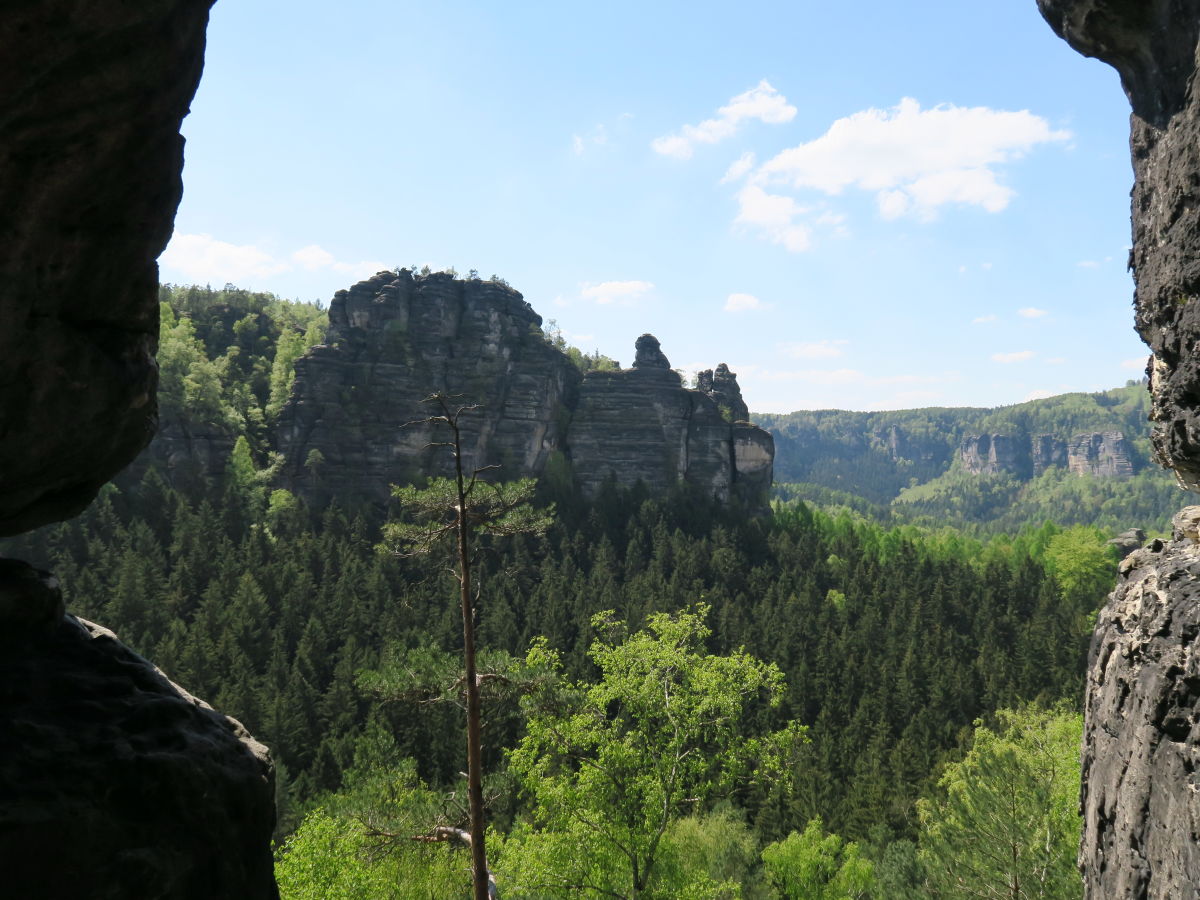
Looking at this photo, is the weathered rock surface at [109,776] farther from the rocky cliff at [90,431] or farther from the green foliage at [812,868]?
the green foliage at [812,868]

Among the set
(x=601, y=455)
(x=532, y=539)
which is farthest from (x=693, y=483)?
(x=532, y=539)

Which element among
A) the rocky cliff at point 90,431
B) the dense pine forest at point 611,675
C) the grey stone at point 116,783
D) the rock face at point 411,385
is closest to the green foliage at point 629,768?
the dense pine forest at point 611,675

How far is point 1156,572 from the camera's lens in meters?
5.86

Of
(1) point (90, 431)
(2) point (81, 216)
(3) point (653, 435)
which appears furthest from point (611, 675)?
(3) point (653, 435)

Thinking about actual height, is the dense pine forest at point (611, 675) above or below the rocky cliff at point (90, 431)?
below

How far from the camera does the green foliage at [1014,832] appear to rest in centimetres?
1622

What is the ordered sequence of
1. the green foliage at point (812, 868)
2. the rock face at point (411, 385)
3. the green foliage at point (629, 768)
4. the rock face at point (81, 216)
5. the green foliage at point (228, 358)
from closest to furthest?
1. the rock face at point (81, 216)
2. the green foliage at point (629, 768)
3. the green foliage at point (812, 868)
4. the green foliage at point (228, 358)
5. the rock face at point (411, 385)

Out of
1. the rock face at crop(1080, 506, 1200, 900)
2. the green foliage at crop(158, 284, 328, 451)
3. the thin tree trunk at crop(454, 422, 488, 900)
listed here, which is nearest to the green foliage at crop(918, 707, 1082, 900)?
the rock face at crop(1080, 506, 1200, 900)

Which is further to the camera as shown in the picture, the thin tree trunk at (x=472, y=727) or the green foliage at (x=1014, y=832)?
the green foliage at (x=1014, y=832)

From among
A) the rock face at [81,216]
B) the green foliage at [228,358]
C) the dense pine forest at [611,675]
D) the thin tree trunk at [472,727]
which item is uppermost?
the green foliage at [228,358]

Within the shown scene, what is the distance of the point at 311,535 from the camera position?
55500 millimetres

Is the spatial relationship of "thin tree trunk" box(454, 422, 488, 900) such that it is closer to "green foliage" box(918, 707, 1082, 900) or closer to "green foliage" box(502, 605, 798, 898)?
"green foliage" box(502, 605, 798, 898)

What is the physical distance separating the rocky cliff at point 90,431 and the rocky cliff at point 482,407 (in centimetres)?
5736

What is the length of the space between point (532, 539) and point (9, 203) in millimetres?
61771
